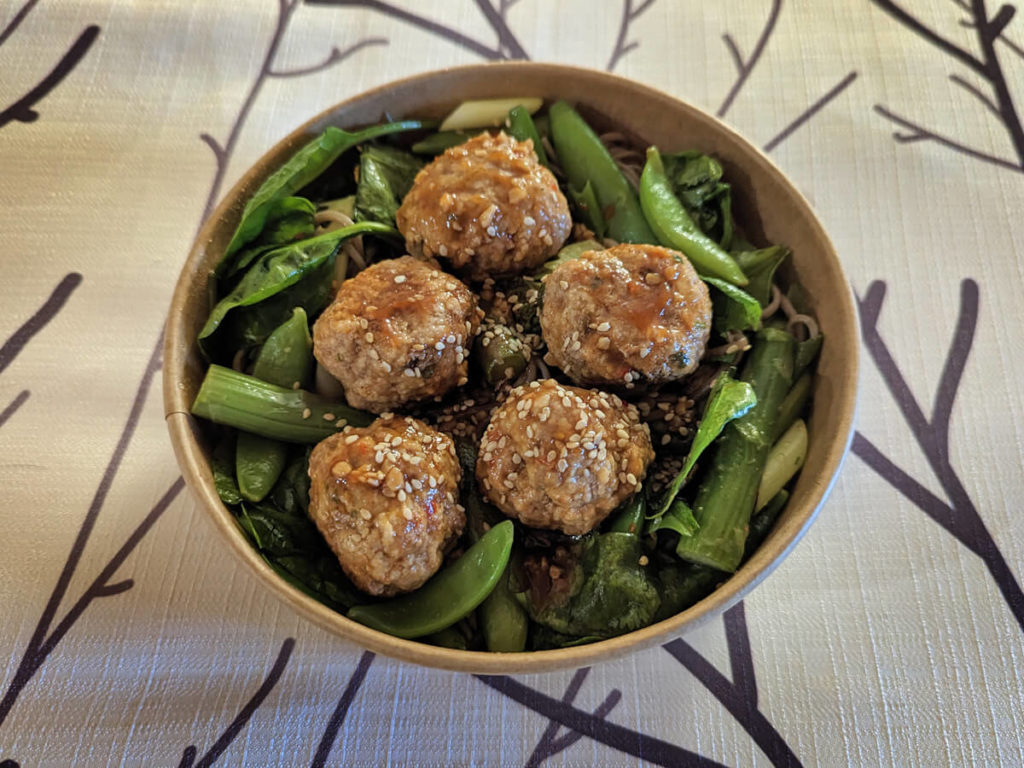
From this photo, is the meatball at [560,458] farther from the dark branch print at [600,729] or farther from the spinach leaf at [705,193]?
the spinach leaf at [705,193]

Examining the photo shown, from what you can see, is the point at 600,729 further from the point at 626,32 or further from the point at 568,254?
the point at 626,32

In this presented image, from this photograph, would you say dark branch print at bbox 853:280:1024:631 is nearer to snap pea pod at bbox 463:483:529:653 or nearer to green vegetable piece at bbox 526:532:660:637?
green vegetable piece at bbox 526:532:660:637

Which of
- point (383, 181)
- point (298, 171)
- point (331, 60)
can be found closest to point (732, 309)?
point (383, 181)

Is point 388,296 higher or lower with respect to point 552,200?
lower

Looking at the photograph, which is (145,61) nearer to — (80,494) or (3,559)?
(80,494)

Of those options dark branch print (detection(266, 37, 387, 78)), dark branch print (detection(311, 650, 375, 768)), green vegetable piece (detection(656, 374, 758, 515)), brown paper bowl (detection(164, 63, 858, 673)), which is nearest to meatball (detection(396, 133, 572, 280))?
brown paper bowl (detection(164, 63, 858, 673))

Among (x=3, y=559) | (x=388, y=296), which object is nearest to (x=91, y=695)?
(x=3, y=559)
